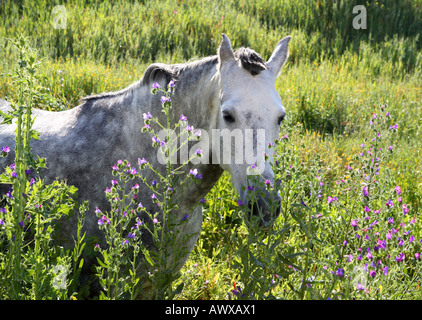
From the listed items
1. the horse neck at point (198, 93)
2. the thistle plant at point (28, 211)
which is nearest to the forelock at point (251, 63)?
the horse neck at point (198, 93)

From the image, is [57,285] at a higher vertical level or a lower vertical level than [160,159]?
lower

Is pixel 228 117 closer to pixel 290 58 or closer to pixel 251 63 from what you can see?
pixel 251 63

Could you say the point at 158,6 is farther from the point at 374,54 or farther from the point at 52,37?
the point at 374,54

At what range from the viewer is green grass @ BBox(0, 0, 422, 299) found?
243 inches

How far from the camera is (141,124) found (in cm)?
329

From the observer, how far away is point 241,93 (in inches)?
110

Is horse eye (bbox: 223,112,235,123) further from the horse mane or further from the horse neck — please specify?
the horse mane

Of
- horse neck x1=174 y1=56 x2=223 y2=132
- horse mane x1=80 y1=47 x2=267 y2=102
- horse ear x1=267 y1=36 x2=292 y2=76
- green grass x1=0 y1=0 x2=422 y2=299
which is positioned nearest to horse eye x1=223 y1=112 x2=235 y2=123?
horse neck x1=174 y1=56 x2=223 y2=132

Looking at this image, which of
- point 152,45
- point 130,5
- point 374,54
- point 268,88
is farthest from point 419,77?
point 268,88

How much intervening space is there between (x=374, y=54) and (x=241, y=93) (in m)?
9.04

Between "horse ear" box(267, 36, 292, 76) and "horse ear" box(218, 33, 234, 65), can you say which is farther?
"horse ear" box(267, 36, 292, 76)

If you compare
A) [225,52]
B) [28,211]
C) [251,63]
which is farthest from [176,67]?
[28,211]

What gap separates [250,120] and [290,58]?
840 centimetres
